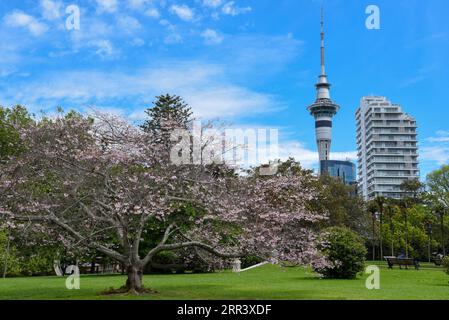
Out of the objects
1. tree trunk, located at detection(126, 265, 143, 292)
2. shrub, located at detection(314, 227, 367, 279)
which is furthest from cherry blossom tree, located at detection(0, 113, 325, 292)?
shrub, located at detection(314, 227, 367, 279)

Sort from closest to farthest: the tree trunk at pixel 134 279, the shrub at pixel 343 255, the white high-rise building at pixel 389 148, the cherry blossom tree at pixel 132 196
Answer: the cherry blossom tree at pixel 132 196, the tree trunk at pixel 134 279, the shrub at pixel 343 255, the white high-rise building at pixel 389 148

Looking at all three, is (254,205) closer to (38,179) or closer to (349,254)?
(38,179)

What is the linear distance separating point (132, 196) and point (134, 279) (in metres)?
2.73

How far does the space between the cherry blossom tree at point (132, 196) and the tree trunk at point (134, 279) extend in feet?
0.11

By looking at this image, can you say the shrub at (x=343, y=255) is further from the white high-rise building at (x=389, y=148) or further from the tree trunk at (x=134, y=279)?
the white high-rise building at (x=389, y=148)

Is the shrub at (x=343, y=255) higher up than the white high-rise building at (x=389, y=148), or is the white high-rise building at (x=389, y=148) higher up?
the white high-rise building at (x=389, y=148)

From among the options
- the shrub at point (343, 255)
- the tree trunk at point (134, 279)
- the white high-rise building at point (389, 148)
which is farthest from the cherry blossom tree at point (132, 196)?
the white high-rise building at point (389, 148)

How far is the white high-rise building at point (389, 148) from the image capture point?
170625 mm

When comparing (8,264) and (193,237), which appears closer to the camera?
(193,237)

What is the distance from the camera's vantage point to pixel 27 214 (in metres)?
17.8

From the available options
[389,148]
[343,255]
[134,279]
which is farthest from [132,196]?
[389,148]
